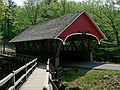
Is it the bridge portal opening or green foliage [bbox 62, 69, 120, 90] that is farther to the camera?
the bridge portal opening

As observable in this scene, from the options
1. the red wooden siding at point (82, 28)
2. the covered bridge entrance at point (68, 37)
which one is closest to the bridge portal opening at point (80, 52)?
the covered bridge entrance at point (68, 37)

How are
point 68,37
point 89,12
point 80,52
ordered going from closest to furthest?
point 68,37 → point 80,52 → point 89,12

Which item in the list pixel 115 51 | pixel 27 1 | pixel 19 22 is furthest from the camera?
pixel 27 1

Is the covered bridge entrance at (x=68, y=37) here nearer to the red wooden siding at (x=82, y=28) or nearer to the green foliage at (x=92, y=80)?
the red wooden siding at (x=82, y=28)

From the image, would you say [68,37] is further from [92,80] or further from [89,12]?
[89,12]

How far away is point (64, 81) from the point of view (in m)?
19.2

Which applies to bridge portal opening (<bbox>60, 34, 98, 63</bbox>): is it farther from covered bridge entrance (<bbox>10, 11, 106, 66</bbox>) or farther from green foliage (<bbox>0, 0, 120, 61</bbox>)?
green foliage (<bbox>0, 0, 120, 61</bbox>)

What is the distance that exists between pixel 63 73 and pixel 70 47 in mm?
10927

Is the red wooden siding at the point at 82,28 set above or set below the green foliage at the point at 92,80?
above

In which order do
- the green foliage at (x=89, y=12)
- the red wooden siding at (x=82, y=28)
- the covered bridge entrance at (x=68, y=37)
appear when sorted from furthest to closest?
the green foliage at (x=89, y=12), the covered bridge entrance at (x=68, y=37), the red wooden siding at (x=82, y=28)

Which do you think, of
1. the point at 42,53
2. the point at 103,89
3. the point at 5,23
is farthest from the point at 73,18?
the point at 5,23

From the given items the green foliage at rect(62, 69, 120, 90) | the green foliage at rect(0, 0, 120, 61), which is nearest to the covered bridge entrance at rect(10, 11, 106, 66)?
the green foliage at rect(62, 69, 120, 90)

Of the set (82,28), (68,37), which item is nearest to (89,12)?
(68,37)

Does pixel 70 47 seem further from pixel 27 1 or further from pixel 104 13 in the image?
pixel 27 1
